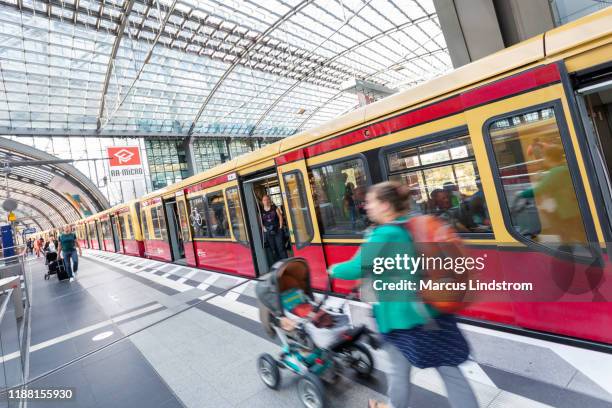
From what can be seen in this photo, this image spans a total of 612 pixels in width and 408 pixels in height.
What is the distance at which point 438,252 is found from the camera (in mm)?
1743

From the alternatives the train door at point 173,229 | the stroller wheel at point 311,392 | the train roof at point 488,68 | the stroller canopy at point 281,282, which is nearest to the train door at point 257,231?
the train roof at point 488,68

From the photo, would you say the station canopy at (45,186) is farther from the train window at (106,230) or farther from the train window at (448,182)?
the train window at (448,182)

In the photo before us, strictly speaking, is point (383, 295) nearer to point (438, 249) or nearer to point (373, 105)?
point (438, 249)

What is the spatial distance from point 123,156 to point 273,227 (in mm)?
10056

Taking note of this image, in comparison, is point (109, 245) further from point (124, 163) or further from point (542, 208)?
point (542, 208)

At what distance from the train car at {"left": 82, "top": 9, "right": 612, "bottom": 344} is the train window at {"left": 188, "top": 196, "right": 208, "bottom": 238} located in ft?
15.5

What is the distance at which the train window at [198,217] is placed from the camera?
8.52m

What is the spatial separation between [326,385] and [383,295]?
63.3 inches

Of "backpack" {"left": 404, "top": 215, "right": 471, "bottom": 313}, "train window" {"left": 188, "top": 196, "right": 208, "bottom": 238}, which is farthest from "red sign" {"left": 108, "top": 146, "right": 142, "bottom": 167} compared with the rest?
"backpack" {"left": 404, "top": 215, "right": 471, "bottom": 313}

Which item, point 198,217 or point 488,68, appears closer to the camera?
point 488,68

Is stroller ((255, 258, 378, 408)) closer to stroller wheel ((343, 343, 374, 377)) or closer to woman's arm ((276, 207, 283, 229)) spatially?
stroller wheel ((343, 343, 374, 377))

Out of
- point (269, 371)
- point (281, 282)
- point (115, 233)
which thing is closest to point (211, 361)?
point (269, 371)

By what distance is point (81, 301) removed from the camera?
26.9 feet

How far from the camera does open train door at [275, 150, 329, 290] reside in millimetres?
5031
